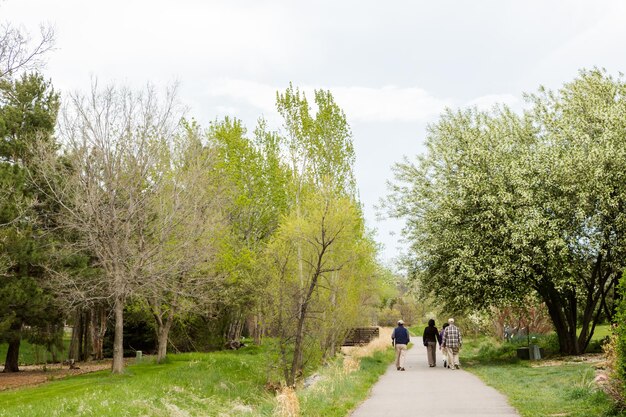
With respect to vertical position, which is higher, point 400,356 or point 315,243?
point 315,243

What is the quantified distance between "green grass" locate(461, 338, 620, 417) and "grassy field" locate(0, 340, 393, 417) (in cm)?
355

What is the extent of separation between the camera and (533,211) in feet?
80.2

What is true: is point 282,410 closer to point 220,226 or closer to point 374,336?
point 220,226

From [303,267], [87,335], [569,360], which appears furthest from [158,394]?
[87,335]

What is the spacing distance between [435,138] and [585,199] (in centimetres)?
793

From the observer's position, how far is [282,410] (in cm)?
1220

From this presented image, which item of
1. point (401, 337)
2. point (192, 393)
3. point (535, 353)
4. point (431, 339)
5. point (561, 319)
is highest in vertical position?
point (561, 319)

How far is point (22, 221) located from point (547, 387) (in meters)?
22.6

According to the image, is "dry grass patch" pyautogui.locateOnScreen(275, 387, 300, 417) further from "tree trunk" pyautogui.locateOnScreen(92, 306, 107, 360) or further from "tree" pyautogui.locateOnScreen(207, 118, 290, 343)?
"tree trunk" pyautogui.locateOnScreen(92, 306, 107, 360)

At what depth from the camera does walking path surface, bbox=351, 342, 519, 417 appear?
1273 centimetres

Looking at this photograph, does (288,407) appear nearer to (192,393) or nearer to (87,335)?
(192,393)

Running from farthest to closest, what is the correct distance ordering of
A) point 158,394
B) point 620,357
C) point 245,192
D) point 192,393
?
1. point 245,192
2. point 192,393
3. point 158,394
4. point 620,357

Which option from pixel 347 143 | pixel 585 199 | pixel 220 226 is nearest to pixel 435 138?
pixel 347 143

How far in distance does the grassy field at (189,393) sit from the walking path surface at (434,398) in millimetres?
488
